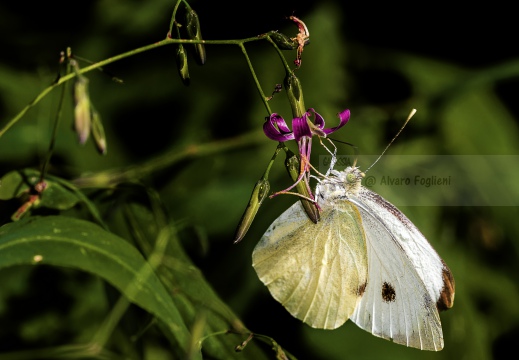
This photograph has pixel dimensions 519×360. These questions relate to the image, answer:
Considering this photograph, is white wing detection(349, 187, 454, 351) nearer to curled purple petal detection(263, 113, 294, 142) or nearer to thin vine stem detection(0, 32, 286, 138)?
curled purple petal detection(263, 113, 294, 142)

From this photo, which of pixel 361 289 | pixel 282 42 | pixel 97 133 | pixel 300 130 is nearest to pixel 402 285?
pixel 361 289

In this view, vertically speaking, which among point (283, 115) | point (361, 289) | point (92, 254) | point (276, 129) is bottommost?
point (92, 254)

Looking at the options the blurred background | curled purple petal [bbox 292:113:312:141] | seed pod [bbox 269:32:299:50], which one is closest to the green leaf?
curled purple petal [bbox 292:113:312:141]

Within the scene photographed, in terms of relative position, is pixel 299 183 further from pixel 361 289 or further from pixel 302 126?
pixel 361 289

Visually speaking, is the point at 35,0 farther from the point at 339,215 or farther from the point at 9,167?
the point at 339,215

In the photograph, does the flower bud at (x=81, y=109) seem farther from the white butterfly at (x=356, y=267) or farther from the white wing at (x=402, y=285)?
the white wing at (x=402, y=285)
